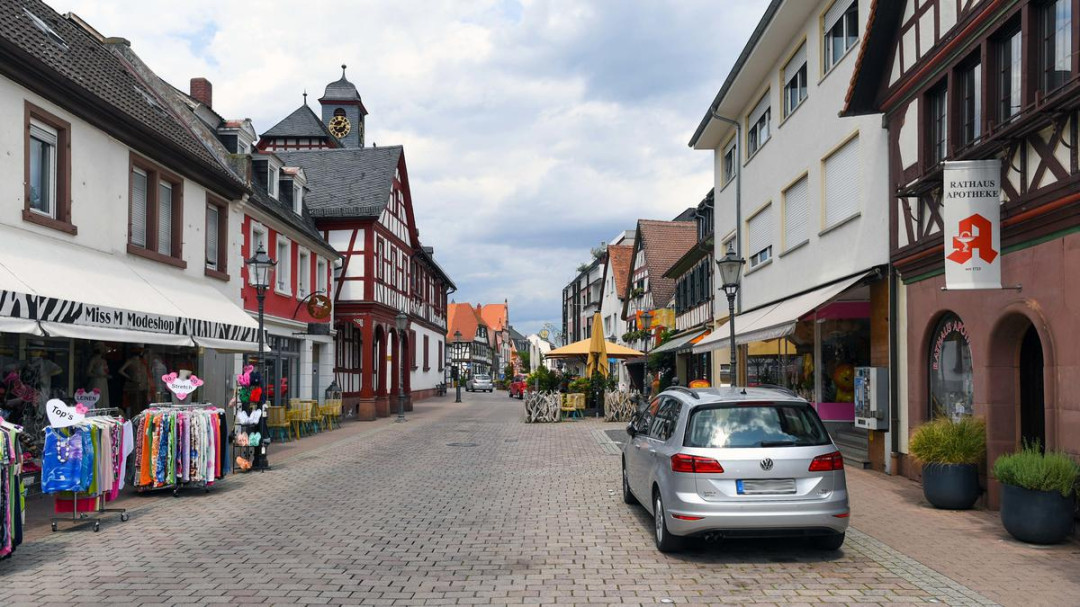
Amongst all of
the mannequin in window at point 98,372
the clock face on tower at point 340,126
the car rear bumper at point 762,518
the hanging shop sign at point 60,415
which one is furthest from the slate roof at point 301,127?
the car rear bumper at point 762,518

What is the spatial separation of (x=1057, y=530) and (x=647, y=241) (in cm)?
3785

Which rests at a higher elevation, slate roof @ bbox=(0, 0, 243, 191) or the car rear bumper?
slate roof @ bbox=(0, 0, 243, 191)

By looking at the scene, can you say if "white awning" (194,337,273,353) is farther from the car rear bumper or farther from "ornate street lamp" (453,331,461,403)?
"ornate street lamp" (453,331,461,403)

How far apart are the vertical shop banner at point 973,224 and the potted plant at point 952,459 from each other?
1.79 m

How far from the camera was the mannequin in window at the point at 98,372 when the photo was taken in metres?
13.7

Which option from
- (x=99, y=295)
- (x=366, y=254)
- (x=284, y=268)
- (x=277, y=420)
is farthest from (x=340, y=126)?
(x=99, y=295)

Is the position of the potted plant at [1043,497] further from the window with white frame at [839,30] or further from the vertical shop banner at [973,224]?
the window with white frame at [839,30]

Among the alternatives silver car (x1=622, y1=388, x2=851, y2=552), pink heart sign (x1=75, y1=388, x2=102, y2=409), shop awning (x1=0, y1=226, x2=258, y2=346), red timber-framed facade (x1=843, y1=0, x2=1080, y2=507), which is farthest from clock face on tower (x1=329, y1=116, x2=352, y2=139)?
silver car (x1=622, y1=388, x2=851, y2=552)

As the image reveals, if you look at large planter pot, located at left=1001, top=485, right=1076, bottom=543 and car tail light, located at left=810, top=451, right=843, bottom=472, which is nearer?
car tail light, located at left=810, top=451, right=843, bottom=472

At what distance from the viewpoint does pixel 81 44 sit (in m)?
16.1

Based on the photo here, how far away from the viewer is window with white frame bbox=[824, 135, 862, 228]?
48.6ft

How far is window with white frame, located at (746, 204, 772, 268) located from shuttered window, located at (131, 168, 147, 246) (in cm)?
1383

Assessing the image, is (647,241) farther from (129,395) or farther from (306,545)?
(306,545)

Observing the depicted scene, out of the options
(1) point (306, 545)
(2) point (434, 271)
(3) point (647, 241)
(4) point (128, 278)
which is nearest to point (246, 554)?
(1) point (306, 545)
